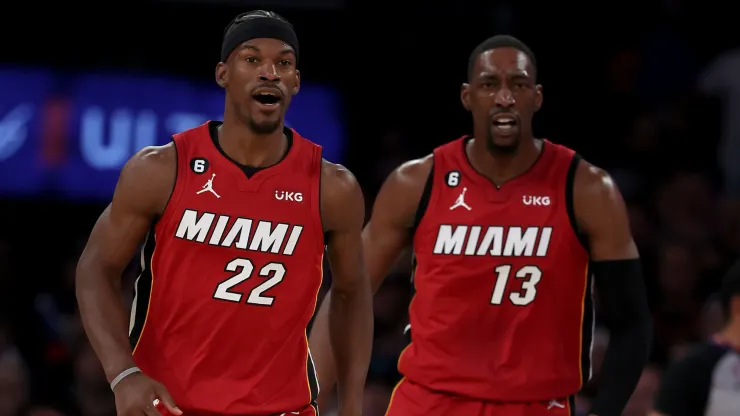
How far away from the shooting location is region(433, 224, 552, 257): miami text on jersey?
5.25m

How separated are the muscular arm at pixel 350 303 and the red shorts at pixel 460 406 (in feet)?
1.57

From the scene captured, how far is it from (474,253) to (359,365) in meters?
0.71

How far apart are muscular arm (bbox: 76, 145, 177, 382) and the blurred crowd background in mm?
3353

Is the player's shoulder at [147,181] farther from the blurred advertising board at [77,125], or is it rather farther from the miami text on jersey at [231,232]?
the blurred advertising board at [77,125]

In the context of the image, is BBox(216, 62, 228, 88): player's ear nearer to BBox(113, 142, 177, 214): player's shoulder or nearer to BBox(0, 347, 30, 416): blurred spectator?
BBox(113, 142, 177, 214): player's shoulder

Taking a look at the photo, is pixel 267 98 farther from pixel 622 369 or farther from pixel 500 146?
pixel 622 369

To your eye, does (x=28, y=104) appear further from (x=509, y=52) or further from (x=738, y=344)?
(x=738, y=344)

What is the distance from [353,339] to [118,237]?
3.05ft

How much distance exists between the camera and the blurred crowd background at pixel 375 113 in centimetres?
870

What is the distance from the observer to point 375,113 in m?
10.1

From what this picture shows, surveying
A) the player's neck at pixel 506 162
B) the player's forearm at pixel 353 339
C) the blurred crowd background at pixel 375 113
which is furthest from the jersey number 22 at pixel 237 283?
the blurred crowd background at pixel 375 113

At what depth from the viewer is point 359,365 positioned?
4.82 metres

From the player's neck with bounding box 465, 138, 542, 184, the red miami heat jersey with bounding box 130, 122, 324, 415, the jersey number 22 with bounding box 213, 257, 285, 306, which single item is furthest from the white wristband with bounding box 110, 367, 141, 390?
the player's neck with bounding box 465, 138, 542, 184

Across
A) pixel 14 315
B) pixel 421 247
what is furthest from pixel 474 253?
pixel 14 315
